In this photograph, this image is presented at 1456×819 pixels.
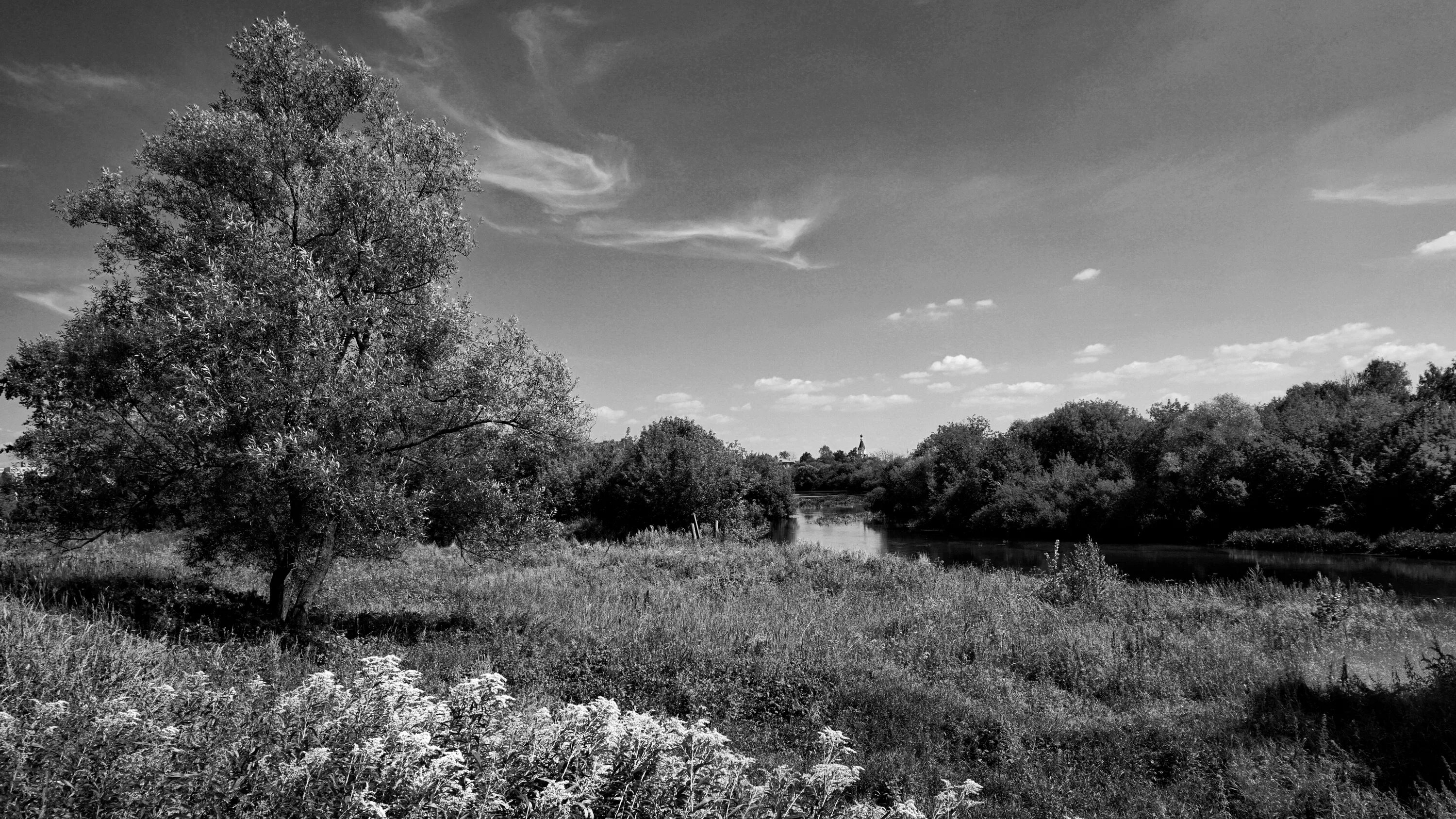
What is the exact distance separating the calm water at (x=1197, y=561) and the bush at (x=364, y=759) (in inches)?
987

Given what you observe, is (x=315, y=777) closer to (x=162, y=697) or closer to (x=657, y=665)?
(x=162, y=697)

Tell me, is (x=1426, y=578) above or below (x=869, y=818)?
below

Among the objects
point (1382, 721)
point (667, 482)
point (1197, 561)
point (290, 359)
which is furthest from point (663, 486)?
point (1382, 721)

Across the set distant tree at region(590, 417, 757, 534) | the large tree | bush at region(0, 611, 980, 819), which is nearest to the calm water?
distant tree at region(590, 417, 757, 534)

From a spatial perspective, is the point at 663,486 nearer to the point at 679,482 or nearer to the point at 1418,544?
the point at 679,482

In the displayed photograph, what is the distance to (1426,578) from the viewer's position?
25906 millimetres

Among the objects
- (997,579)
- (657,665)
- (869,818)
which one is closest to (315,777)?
Answer: (869,818)

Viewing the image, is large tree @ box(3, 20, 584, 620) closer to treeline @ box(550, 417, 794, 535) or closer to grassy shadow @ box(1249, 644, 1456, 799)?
grassy shadow @ box(1249, 644, 1456, 799)

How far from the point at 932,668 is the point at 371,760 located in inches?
381

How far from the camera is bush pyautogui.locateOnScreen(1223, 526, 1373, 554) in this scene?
118ft

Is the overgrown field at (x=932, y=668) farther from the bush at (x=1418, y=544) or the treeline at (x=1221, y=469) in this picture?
the treeline at (x=1221, y=469)

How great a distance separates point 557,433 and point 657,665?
4.62 metres

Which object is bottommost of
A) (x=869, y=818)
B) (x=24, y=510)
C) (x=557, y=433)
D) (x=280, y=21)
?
(x=869, y=818)

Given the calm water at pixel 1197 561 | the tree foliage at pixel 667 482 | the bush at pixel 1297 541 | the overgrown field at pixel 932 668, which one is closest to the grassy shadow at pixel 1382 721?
the overgrown field at pixel 932 668
